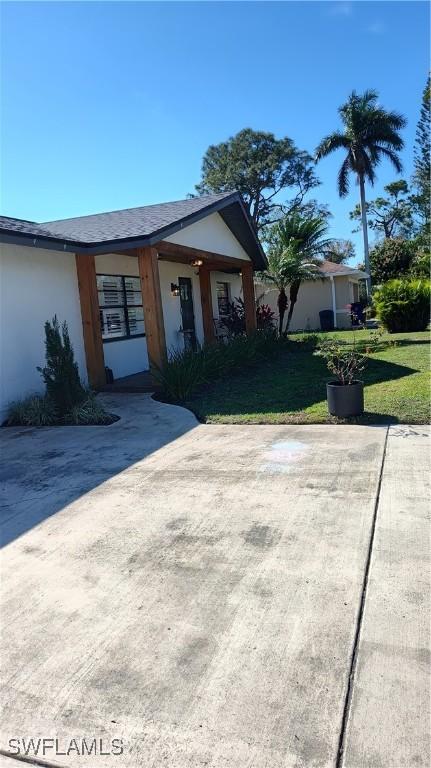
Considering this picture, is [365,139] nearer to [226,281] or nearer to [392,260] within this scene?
[392,260]

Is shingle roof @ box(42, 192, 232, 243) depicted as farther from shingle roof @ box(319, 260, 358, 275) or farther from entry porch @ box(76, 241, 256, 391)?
shingle roof @ box(319, 260, 358, 275)

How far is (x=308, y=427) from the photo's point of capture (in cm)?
636

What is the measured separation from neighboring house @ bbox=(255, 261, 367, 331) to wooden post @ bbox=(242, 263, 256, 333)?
391 inches

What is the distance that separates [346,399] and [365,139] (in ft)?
96.2

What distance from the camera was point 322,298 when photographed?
2559cm

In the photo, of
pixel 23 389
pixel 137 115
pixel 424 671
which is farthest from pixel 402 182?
pixel 424 671

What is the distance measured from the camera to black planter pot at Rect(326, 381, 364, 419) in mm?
6469

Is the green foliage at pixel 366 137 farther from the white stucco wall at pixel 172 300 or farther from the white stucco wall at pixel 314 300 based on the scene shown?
the white stucco wall at pixel 172 300

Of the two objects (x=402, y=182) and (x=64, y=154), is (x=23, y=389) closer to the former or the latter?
(x=64, y=154)

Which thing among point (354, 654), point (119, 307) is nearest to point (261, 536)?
point (354, 654)

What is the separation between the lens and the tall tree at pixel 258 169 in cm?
3928

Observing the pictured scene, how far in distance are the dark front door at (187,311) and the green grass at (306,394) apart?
2.82m

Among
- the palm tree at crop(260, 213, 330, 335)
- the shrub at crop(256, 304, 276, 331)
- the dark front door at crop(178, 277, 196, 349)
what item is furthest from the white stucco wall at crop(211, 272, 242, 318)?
the dark front door at crop(178, 277, 196, 349)

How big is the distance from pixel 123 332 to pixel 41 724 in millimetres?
9986
